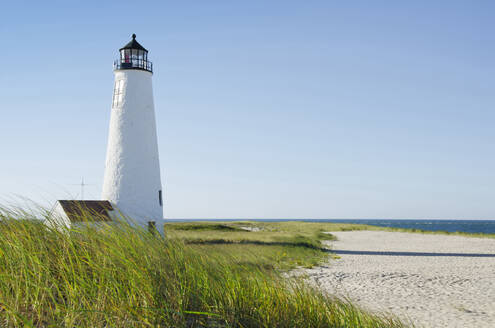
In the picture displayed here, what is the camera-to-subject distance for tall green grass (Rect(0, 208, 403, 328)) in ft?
12.9

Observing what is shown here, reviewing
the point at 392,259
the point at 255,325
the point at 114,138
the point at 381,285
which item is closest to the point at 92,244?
the point at 255,325

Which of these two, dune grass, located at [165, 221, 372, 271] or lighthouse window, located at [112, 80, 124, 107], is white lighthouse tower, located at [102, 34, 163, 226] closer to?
lighthouse window, located at [112, 80, 124, 107]

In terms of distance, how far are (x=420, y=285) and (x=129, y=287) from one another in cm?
1272

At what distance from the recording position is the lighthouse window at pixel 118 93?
20578 millimetres

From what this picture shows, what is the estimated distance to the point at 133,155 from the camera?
19953 millimetres

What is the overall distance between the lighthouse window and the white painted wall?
0.08 metres

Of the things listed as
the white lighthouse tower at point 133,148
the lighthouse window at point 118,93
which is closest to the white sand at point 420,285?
the white lighthouse tower at point 133,148

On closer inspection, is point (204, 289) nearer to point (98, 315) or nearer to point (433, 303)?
point (98, 315)

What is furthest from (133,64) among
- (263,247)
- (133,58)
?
(263,247)

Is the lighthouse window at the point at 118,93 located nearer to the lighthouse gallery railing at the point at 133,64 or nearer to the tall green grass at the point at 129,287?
the lighthouse gallery railing at the point at 133,64

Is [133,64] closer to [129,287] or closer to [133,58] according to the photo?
[133,58]

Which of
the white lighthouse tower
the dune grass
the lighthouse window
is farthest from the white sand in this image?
the lighthouse window

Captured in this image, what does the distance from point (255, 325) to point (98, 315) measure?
A: 1.70m

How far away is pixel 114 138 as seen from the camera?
66.5 feet
